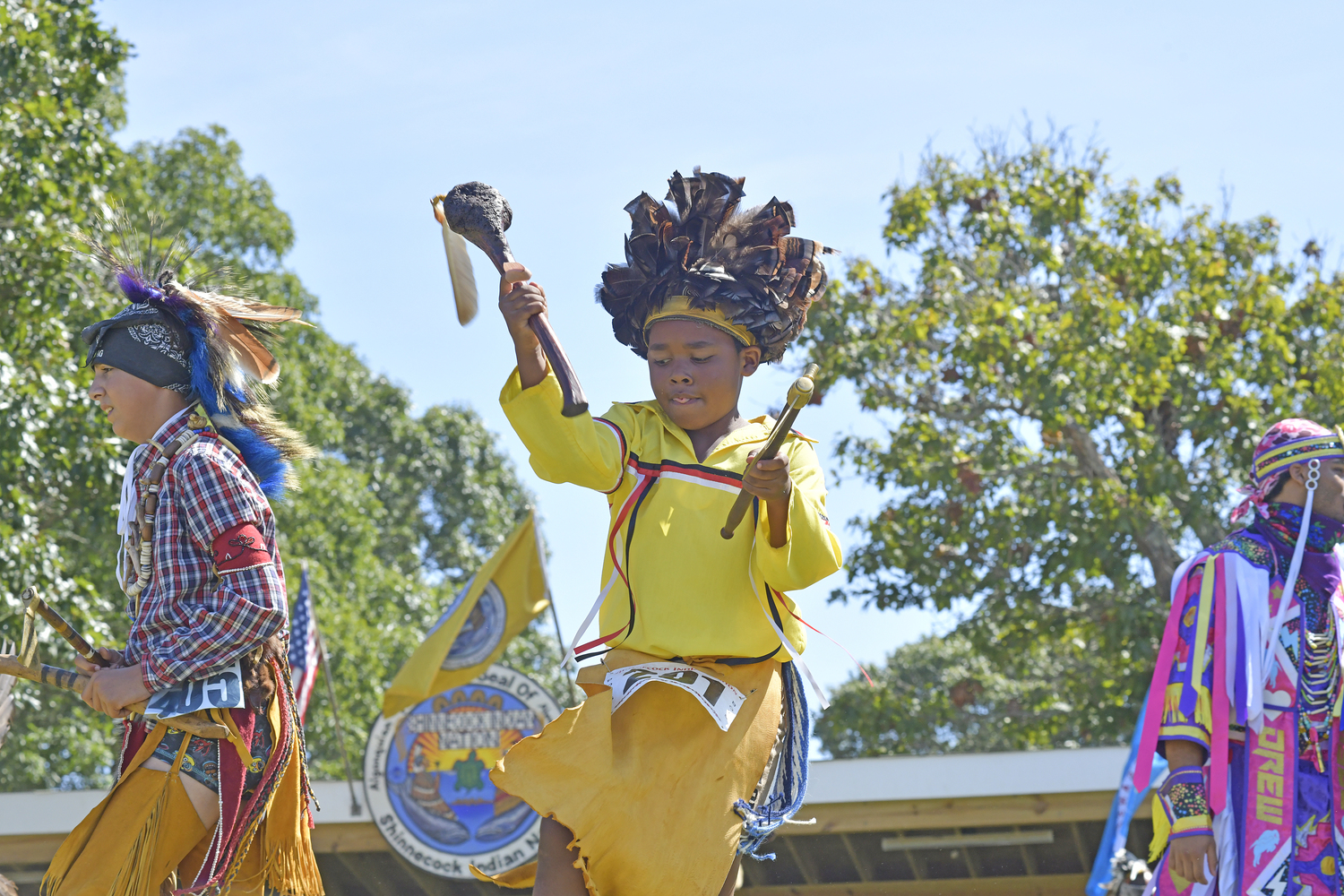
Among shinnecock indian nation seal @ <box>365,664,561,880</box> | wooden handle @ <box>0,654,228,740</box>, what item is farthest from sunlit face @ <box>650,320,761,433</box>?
shinnecock indian nation seal @ <box>365,664,561,880</box>

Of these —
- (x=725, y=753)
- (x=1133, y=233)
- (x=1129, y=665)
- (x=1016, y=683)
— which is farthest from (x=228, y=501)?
(x=1016, y=683)

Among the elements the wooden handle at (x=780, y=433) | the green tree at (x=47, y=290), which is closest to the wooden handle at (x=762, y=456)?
the wooden handle at (x=780, y=433)

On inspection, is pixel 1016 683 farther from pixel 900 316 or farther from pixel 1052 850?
pixel 1052 850

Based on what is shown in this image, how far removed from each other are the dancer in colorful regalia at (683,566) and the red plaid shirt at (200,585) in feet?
2.28

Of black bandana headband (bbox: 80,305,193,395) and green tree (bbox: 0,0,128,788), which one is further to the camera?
green tree (bbox: 0,0,128,788)

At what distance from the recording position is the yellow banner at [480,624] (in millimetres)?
8852

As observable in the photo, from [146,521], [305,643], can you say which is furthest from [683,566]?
[305,643]

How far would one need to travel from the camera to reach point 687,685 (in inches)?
115

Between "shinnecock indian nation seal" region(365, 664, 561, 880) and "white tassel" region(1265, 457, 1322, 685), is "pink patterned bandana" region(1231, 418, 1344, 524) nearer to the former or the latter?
"white tassel" region(1265, 457, 1322, 685)

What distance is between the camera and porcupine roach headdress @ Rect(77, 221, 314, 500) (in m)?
3.41

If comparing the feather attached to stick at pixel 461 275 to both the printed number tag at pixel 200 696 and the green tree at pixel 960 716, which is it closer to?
the printed number tag at pixel 200 696

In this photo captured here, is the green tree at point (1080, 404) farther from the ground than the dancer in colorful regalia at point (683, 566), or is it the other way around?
the green tree at point (1080, 404)

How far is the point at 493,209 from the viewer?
292 cm

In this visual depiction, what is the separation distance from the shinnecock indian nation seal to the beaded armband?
4874 millimetres
